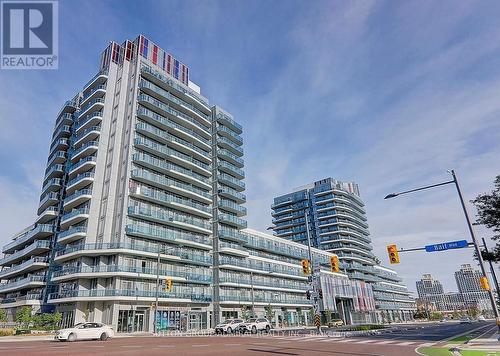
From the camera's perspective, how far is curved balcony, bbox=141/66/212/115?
200 feet

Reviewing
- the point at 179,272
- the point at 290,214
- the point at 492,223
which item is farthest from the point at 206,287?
the point at 290,214

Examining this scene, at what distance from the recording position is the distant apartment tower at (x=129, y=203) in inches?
1817

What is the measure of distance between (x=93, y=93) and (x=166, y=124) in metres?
13.5

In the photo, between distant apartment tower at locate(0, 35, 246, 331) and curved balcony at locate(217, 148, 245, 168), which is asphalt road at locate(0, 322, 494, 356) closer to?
distant apartment tower at locate(0, 35, 246, 331)

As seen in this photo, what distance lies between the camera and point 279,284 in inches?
3027

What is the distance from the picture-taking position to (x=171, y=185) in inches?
2251

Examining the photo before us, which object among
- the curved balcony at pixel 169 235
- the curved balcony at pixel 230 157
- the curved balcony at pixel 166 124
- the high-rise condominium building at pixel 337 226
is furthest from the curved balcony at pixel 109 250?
the high-rise condominium building at pixel 337 226

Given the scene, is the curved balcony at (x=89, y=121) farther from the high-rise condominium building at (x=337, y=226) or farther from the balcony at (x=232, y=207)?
the high-rise condominium building at (x=337, y=226)

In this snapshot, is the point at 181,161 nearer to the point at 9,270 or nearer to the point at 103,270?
the point at 103,270

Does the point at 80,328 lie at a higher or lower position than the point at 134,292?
lower

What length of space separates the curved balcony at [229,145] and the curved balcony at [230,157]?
805 mm

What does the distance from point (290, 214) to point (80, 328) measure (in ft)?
339

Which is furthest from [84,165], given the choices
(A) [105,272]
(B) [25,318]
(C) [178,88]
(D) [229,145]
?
(D) [229,145]

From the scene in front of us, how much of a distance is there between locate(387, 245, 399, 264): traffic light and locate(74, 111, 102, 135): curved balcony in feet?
162
